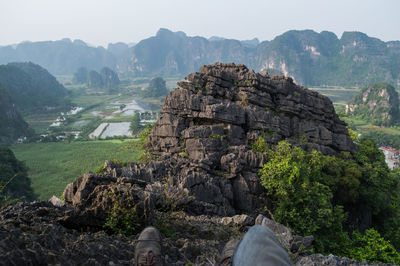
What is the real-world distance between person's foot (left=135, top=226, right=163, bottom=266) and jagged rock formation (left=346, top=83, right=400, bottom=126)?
345 feet

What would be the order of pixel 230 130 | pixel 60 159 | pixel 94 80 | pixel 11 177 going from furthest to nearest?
pixel 94 80 → pixel 60 159 → pixel 11 177 → pixel 230 130

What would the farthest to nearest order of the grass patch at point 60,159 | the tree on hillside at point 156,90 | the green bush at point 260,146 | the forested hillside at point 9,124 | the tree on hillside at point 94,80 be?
the tree on hillside at point 94,80
the tree on hillside at point 156,90
the forested hillside at point 9,124
the grass patch at point 60,159
the green bush at point 260,146

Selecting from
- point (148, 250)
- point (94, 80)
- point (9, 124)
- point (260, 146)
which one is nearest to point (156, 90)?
point (94, 80)

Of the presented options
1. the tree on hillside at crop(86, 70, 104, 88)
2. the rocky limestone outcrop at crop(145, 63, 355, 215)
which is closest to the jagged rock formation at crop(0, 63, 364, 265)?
the rocky limestone outcrop at crop(145, 63, 355, 215)

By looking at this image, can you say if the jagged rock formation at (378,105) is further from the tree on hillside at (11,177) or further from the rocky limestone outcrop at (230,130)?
the tree on hillside at (11,177)

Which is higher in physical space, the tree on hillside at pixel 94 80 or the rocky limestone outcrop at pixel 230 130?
the tree on hillside at pixel 94 80

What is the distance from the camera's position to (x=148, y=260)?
3.97 m

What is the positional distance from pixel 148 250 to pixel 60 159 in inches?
1901

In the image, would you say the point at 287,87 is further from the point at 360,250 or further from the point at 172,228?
the point at 172,228

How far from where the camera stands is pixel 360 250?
37.4ft

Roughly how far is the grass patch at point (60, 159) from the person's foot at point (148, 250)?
26668 mm

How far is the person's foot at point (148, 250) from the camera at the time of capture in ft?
13.0

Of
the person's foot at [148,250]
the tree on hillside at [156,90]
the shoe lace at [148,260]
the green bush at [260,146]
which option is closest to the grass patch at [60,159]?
the green bush at [260,146]

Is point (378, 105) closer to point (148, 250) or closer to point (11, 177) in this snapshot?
point (11, 177)
